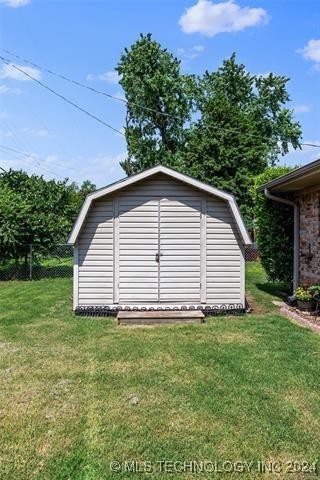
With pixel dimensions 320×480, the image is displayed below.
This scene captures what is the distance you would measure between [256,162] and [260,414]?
21.2 m

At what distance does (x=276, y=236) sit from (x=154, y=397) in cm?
713

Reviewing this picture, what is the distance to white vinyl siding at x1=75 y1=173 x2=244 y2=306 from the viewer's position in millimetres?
7586

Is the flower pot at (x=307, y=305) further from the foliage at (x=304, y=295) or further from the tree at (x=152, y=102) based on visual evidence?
the tree at (x=152, y=102)

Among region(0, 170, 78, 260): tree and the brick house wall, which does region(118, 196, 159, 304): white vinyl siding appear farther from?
region(0, 170, 78, 260): tree

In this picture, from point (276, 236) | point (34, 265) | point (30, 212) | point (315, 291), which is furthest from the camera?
point (34, 265)

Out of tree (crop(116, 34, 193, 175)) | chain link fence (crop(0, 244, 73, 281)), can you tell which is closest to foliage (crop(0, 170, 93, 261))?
chain link fence (crop(0, 244, 73, 281))

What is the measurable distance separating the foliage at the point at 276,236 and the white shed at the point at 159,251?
271cm

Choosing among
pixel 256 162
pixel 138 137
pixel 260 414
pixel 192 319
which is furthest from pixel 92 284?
pixel 138 137

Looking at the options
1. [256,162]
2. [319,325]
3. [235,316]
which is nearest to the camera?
[319,325]

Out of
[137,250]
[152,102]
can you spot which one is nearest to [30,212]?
[137,250]

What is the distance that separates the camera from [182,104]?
27.6m

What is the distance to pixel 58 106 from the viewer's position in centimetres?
1409

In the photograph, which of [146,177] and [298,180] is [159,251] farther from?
[298,180]

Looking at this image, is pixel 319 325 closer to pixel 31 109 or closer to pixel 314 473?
pixel 314 473
